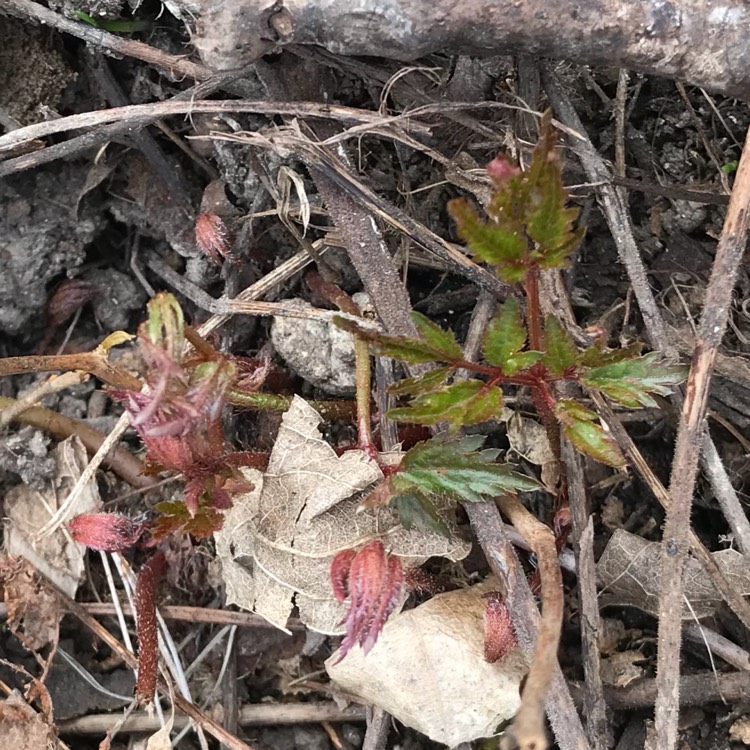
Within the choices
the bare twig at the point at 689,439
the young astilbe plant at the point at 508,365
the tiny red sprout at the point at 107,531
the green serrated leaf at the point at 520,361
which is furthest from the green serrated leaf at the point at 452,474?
the tiny red sprout at the point at 107,531

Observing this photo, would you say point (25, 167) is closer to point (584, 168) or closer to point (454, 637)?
point (584, 168)

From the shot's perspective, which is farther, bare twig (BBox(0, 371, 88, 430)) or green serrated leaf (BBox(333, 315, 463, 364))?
bare twig (BBox(0, 371, 88, 430))

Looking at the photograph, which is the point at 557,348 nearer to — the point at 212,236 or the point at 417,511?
the point at 417,511

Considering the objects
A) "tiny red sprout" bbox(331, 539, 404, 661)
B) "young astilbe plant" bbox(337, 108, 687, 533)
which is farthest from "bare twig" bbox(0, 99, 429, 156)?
"tiny red sprout" bbox(331, 539, 404, 661)

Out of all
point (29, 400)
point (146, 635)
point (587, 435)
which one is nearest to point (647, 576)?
point (587, 435)

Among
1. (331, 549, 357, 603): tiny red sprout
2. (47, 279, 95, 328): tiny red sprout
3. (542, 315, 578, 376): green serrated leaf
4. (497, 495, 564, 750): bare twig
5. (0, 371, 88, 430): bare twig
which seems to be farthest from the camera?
(47, 279, 95, 328): tiny red sprout

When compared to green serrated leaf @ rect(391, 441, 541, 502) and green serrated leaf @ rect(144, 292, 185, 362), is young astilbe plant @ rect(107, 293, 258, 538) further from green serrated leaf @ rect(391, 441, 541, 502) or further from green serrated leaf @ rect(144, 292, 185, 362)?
green serrated leaf @ rect(391, 441, 541, 502)
